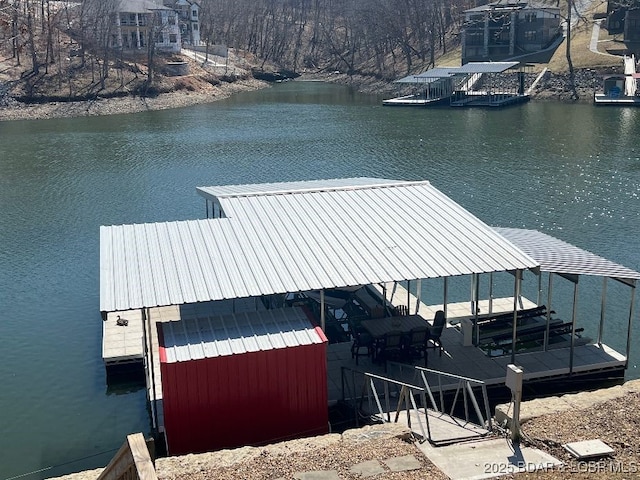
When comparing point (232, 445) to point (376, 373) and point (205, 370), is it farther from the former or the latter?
point (376, 373)

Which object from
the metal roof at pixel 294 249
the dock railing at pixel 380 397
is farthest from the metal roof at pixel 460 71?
the dock railing at pixel 380 397

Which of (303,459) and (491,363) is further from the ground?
(303,459)

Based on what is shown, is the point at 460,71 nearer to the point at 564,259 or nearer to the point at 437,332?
the point at 564,259

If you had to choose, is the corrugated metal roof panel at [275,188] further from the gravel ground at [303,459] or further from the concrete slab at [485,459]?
the concrete slab at [485,459]

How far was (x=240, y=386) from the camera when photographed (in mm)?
13609

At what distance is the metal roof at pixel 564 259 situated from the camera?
16.4m

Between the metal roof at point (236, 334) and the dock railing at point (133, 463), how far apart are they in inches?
155

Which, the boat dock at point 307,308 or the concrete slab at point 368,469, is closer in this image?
the concrete slab at point 368,469

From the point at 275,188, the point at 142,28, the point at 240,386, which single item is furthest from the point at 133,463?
the point at 142,28

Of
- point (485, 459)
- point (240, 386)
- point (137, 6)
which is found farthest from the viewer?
point (137, 6)

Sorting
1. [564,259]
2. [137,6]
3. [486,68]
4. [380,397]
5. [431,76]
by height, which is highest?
[137,6]

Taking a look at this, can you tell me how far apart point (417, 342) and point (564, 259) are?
410 centimetres

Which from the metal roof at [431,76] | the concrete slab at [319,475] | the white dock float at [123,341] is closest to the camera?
Result: the concrete slab at [319,475]

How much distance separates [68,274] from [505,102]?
56.8 metres
